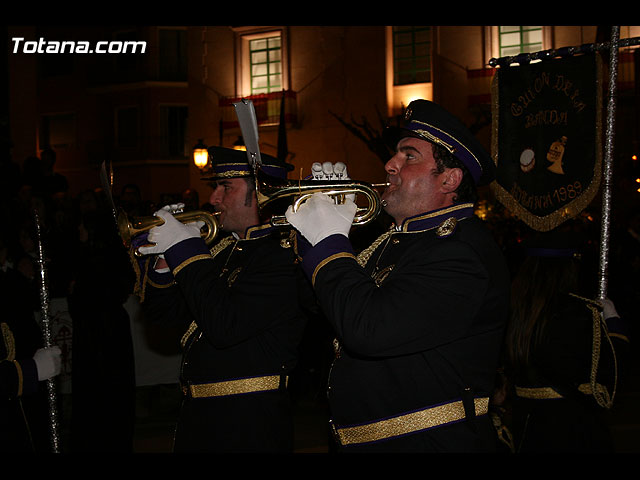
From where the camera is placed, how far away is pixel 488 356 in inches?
97.4

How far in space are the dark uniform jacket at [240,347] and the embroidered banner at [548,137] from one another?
5.26ft

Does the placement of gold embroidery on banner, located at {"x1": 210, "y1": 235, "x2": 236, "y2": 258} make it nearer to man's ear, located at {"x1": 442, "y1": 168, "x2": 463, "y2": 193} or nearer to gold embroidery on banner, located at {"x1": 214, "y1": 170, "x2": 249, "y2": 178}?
gold embroidery on banner, located at {"x1": 214, "y1": 170, "x2": 249, "y2": 178}

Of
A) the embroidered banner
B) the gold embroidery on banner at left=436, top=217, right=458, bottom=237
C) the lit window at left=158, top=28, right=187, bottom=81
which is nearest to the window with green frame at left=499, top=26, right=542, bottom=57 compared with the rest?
the lit window at left=158, top=28, right=187, bottom=81

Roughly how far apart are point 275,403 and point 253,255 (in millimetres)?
718

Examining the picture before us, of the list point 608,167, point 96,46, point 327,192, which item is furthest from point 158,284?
point 96,46

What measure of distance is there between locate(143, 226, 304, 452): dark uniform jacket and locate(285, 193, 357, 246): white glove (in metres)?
0.66

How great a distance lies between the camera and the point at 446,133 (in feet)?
8.60

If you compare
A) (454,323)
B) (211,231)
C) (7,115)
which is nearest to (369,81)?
(7,115)

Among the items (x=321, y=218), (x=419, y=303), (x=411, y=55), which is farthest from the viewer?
(x=411, y=55)

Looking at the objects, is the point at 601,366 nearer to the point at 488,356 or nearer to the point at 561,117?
the point at 488,356

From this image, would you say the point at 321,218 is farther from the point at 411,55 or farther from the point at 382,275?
the point at 411,55

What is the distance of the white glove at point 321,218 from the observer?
8.16 ft

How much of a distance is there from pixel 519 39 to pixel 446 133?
16547 mm

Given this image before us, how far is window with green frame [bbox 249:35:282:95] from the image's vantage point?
20078 mm
